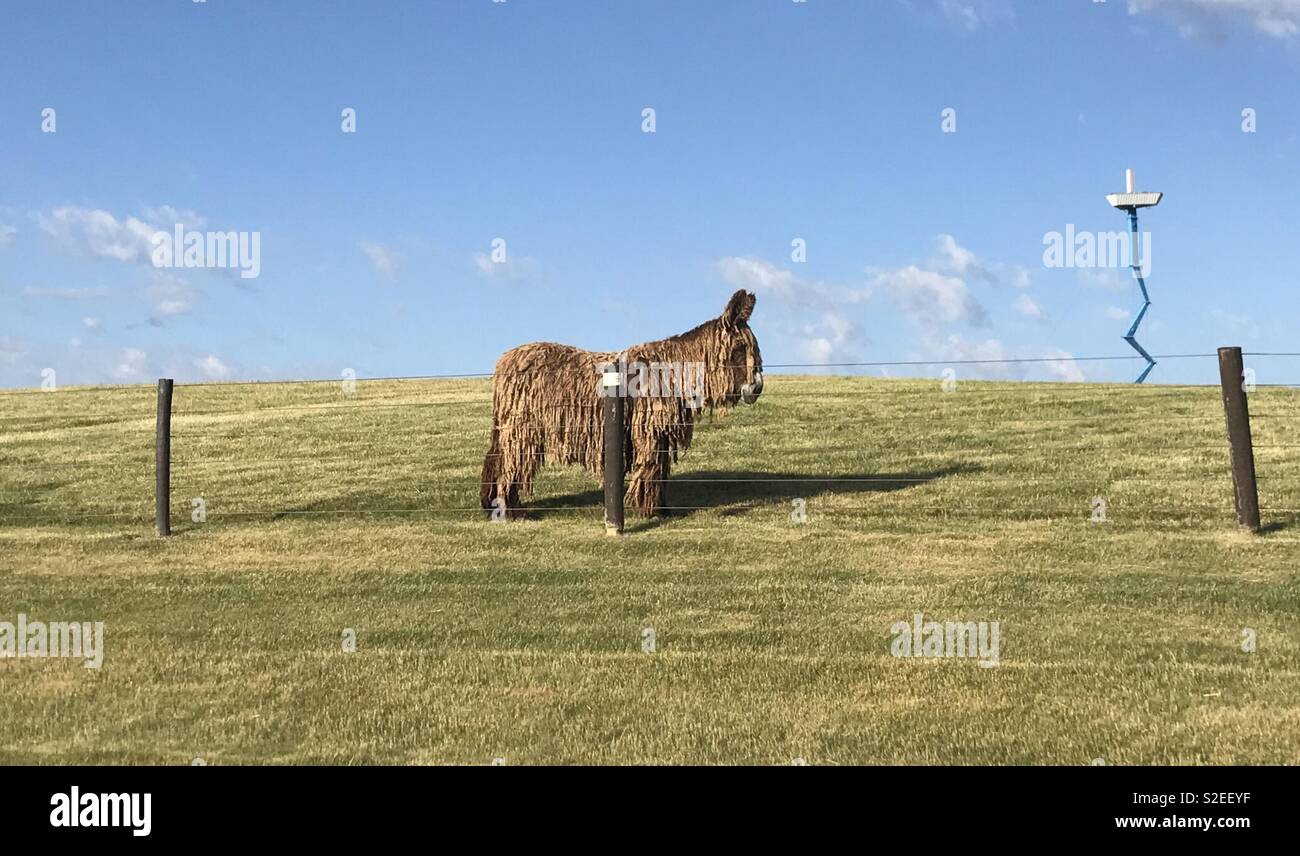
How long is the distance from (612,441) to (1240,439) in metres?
6.80

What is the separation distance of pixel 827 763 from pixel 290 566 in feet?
26.1

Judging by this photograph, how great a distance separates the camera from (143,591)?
1169 centimetres

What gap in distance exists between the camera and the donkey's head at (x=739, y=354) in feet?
48.1

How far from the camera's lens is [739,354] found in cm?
1472

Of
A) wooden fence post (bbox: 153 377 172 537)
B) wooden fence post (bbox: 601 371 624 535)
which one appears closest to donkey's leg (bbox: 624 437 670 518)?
wooden fence post (bbox: 601 371 624 535)

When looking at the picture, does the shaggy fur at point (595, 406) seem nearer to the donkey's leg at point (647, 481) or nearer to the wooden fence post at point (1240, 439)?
the donkey's leg at point (647, 481)

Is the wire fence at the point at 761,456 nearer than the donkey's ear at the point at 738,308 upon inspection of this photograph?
No

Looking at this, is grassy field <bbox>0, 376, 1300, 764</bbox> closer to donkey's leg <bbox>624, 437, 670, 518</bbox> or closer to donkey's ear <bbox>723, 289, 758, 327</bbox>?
donkey's leg <bbox>624, 437, 670, 518</bbox>

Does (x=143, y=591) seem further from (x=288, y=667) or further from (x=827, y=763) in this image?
(x=827, y=763)

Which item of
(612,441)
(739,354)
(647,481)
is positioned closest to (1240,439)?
(739,354)

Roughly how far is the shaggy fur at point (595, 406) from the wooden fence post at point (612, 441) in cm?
49

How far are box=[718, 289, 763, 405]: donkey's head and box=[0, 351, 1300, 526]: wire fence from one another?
5.12ft

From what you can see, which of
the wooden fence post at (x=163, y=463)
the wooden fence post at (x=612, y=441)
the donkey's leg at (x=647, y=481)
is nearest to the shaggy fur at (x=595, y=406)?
the donkey's leg at (x=647, y=481)
